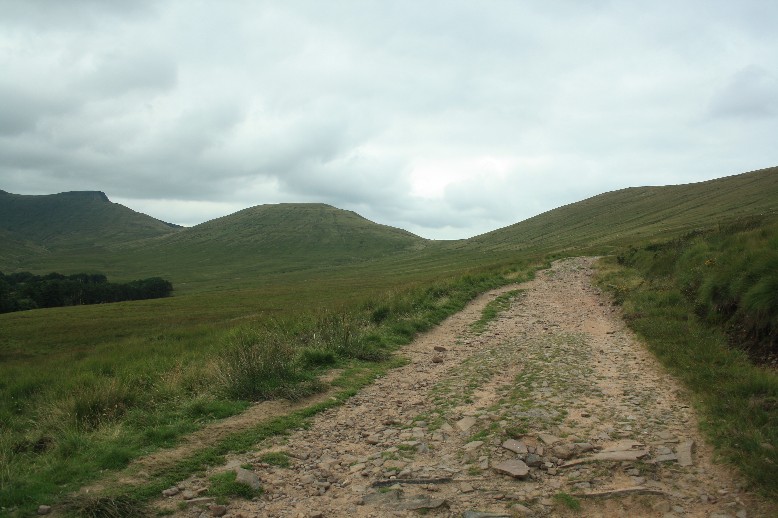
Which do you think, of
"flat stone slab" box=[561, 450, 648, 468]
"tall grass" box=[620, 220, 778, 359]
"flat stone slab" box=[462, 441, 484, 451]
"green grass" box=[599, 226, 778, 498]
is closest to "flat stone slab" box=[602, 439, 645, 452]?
"flat stone slab" box=[561, 450, 648, 468]

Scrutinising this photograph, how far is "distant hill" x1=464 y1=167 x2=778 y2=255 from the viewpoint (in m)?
71.1

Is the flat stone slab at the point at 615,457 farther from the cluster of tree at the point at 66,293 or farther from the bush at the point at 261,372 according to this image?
the cluster of tree at the point at 66,293

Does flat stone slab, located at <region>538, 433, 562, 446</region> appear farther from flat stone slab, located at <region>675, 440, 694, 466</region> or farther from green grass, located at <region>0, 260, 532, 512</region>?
green grass, located at <region>0, 260, 532, 512</region>

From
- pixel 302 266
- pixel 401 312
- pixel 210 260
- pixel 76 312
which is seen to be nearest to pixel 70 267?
pixel 210 260

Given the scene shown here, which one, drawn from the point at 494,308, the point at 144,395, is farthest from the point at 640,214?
the point at 144,395

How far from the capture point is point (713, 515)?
4.61 meters

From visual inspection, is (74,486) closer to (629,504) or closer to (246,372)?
(246,372)

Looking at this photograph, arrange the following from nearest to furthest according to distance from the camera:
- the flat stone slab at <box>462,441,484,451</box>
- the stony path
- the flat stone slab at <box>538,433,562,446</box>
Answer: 1. the stony path
2. the flat stone slab at <box>538,433,562,446</box>
3. the flat stone slab at <box>462,441,484,451</box>

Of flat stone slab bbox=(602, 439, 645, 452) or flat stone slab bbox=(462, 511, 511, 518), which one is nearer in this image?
flat stone slab bbox=(462, 511, 511, 518)

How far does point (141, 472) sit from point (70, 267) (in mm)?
224561

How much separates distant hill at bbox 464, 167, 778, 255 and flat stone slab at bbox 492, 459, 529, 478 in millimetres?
57288

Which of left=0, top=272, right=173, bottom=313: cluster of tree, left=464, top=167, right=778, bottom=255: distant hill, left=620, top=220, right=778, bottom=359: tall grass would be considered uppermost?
left=464, top=167, right=778, bottom=255: distant hill

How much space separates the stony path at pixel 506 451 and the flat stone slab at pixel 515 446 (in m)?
0.02

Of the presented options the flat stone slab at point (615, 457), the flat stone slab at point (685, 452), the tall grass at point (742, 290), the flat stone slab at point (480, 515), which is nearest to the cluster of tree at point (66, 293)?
the flat stone slab at point (480, 515)
